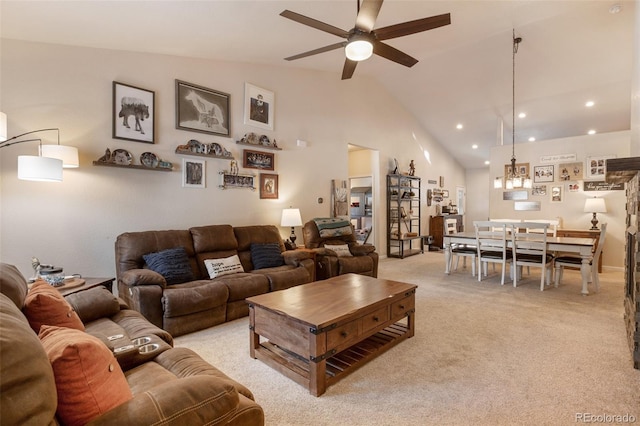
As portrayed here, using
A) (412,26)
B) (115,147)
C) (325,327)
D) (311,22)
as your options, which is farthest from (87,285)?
(412,26)

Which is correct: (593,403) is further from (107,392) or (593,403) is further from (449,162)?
(449,162)

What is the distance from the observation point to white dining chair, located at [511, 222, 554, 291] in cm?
420

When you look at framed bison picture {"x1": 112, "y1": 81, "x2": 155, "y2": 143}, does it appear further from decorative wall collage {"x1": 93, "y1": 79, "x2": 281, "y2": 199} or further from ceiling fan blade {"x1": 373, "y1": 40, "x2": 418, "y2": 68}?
ceiling fan blade {"x1": 373, "y1": 40, "x2": 418, "y2": 68}

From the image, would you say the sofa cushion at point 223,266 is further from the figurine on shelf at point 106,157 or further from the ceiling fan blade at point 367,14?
the ceiling fan blade at point 367,14

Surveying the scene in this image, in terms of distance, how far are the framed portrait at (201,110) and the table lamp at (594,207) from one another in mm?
6384

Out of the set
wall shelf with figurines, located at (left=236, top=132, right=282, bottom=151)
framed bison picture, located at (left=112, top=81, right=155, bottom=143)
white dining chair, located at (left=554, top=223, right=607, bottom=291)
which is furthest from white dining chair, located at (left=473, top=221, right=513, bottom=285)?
framed bison picture, located at (left=112, top=81, right=155, bottom=143)

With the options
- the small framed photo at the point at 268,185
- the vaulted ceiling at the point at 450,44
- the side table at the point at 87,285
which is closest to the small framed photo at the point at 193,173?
the small framed photo at the point at 268,185

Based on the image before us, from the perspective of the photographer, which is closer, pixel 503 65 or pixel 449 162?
pixel 503 65

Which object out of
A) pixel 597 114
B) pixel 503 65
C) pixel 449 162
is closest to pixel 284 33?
pixel 503 65

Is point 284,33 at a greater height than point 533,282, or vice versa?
point 284,33

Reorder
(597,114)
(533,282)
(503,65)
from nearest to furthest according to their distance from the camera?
(533,282) → (503,65) → (597,114)

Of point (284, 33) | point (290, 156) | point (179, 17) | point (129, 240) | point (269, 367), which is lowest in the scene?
point (269, 367)

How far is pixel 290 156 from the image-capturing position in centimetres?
518

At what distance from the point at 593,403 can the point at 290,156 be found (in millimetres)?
4476
